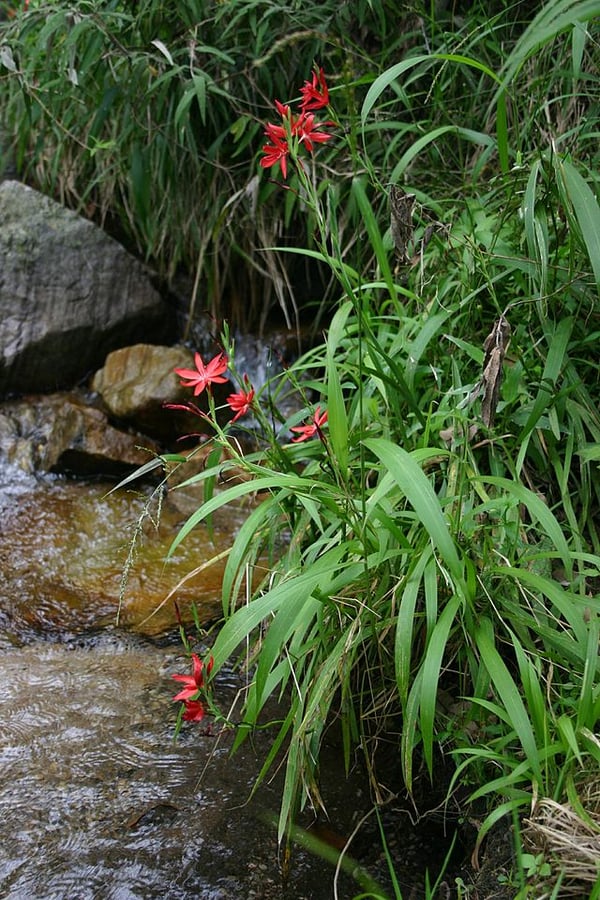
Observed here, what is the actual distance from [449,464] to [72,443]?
1.88m

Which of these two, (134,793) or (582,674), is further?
(134,793)

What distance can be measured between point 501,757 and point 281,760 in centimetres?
53

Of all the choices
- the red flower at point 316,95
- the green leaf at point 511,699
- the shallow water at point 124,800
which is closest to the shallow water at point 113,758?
the shallow water at point 124,800

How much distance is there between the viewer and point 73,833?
4.79 ft

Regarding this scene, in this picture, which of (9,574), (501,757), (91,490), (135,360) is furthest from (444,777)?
(135,360)

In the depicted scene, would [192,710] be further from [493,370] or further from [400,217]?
[400,217]

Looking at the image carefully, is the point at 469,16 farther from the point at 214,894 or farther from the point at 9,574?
the point at 214,894

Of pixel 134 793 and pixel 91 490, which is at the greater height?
pixel 91 490

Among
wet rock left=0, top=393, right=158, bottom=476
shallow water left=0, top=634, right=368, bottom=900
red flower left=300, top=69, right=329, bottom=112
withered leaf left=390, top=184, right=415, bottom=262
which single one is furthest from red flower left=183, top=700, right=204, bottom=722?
wet rock left=0, top=393, right=158, bottom=476

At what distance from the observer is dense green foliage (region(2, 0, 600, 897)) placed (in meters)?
1.28

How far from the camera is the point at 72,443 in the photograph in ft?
10.3

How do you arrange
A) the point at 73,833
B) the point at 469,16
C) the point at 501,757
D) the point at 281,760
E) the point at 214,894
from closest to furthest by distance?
the point at 501,757 < the point at 214,894 < the point at 73,833 < the point at 281,760 < the point at 469,16

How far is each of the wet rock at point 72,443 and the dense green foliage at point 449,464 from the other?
0.93 m

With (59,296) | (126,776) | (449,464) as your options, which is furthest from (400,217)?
(59,296)
